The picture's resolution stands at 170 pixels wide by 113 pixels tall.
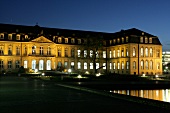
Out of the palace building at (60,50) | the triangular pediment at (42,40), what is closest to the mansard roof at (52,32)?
the palace building at (60,50)

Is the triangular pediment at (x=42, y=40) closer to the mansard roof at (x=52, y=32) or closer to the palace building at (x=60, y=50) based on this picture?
the palace building at (x=60, y=50)

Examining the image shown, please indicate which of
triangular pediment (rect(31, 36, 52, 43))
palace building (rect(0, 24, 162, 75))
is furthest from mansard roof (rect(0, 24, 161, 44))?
triangular pediment (rect(31, 36, 52, 43))

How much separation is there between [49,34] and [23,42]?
841cm

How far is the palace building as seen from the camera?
234 ft

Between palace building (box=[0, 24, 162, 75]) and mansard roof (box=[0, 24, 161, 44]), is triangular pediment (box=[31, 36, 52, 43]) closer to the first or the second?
palace building (box=[0, 24, 162, 75])

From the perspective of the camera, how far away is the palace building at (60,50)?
7144 centimetres

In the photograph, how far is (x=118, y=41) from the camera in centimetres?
7706

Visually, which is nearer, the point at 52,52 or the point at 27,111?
the point at 27,111

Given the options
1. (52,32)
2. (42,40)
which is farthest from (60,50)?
(42,40)

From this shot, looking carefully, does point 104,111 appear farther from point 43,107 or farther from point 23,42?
point 23,42

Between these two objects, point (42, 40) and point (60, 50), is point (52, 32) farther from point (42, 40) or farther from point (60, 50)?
point (42, 40)

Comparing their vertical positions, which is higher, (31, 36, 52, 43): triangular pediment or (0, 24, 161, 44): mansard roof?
(0, 24, 161, 44): mansard roof

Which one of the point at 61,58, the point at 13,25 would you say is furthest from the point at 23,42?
the point at 61,58

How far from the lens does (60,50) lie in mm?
78375
